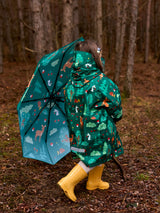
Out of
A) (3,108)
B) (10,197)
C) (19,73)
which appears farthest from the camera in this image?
(19,73)

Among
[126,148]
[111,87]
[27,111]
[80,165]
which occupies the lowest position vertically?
[126,148]

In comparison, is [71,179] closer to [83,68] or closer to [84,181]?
[84,181]

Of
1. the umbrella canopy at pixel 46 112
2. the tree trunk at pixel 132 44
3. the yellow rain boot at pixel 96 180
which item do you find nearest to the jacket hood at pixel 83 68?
the umbrella canopy at pixel 46 112

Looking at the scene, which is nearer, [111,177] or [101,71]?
[101,71]

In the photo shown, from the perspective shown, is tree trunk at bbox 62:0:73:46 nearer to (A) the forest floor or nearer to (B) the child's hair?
(A) the forest floor

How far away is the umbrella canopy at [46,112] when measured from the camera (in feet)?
11.6

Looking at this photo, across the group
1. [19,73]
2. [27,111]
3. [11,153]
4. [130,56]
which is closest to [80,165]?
[27,111]

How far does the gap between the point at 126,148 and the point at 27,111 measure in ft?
7.65

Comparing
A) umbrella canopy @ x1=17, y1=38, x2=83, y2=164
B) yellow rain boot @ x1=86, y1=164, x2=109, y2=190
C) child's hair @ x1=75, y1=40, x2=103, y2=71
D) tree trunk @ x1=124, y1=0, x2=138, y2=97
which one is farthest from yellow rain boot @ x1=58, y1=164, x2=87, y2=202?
tree trunk @ x1=124, y1=0, x2=138, y2=97

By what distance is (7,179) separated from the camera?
3602 millimetres

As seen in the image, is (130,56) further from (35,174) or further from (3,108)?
(35,174)

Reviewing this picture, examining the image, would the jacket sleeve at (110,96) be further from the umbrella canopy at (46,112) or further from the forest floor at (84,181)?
the forest floor at (84,181)

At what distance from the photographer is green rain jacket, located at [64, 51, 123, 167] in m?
2.63

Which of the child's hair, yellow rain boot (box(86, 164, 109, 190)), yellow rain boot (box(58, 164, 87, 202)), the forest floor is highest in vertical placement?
the child's hair
